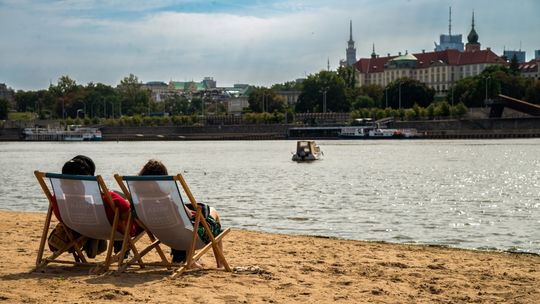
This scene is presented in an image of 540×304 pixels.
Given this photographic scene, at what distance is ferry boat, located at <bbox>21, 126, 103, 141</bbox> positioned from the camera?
158375 mm

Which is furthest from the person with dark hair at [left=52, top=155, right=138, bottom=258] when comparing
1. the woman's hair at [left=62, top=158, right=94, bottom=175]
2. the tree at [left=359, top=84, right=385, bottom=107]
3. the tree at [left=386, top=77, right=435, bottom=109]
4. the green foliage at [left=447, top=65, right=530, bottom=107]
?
the tree at [left=359, top=84, right=385, bottom=107]

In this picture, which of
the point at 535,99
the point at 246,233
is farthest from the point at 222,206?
the point at 535,99

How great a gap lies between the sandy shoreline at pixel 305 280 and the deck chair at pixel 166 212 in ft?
1.16

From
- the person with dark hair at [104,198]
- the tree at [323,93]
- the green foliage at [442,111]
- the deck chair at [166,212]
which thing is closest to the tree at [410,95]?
the tree at [323,93]

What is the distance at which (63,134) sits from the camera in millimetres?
161500

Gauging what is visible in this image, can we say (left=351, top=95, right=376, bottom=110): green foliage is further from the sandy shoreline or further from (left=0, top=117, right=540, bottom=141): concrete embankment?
the sandy shoreline

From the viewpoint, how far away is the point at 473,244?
15.1 meters

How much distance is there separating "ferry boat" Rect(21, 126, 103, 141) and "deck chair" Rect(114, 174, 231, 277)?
497 ft

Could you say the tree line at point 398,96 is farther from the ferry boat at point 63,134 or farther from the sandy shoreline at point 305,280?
the sandy shoreline at point 305,280

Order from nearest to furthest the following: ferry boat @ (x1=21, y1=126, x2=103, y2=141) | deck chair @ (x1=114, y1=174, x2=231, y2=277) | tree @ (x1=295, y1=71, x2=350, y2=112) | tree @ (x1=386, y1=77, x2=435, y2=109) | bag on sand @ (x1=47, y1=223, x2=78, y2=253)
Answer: deck chair @ (x1=114, y1=174, x2=231, y2=277)
bag on sand @ (x1=47, y1=223, x2=78, y2=253)
tree @ (x1=386, y1=77, x2=435, y2=109)
ferry boat @ (x1=21, y1=126, x2=103, y2=141)
tree @ (x1=295, y1=71, x2=350, y2=112)

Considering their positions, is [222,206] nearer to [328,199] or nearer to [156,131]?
[328,199]

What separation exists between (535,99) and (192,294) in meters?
139

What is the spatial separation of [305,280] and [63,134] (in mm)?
156959

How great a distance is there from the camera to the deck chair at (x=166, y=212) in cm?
840
